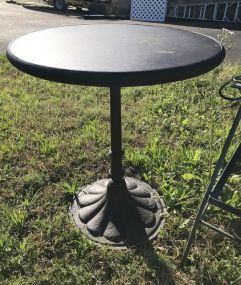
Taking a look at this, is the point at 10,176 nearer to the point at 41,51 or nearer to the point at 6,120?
the point at 6,120

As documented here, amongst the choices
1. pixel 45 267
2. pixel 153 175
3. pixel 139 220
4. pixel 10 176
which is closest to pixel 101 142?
pixel 153 175

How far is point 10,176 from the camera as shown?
2803 millimetres

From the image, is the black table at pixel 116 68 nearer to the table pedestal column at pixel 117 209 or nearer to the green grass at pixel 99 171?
the table pedestal column at pixel 117 209

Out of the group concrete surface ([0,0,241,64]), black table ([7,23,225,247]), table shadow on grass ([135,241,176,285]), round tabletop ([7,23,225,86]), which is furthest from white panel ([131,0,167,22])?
table shadow on grass ([135,241,176,285])

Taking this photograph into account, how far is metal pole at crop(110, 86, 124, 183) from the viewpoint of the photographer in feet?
6.92

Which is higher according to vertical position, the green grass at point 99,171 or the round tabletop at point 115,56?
the round tabletop at point 115,56

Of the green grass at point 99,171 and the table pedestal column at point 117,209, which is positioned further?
the table pedestal column at point 117,209

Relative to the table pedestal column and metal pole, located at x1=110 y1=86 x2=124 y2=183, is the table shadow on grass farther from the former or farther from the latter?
metal pole, located at x1=110 y1=86 x2=124 y2=183

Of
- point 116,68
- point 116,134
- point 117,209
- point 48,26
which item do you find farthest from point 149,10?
point 116,68

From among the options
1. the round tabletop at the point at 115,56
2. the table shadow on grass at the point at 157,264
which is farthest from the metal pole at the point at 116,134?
the table shadow on grass at the point at 157,264

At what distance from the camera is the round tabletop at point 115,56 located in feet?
4.58

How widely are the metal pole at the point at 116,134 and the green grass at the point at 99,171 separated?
44 centimetres

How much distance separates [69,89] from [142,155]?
→ 2.03 m

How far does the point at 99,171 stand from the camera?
2.91 metres
